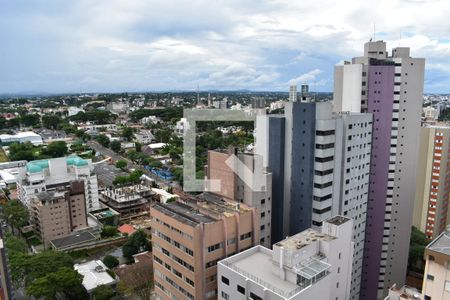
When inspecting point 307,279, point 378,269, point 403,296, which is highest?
point 307,279

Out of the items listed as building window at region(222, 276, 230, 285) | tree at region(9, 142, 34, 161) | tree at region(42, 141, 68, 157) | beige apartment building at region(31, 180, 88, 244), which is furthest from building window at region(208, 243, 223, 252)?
tree at region(42, 141, 68, 157)

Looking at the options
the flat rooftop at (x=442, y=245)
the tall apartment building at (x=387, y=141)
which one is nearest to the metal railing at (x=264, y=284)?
the flat rooftop at (x=442, y=245)

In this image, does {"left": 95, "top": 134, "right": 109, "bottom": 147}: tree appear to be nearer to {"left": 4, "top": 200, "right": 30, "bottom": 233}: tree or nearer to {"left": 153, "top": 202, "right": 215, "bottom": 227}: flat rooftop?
{"left": 4, "top": 200, "right": 30, "bottom": 233}: tree

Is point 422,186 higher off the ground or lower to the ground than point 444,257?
lower

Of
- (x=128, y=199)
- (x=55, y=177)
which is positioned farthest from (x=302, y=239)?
(x=55, y=177)

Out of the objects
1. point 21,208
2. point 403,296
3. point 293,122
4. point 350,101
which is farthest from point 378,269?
point 21,208

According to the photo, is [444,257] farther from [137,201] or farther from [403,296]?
[137,201]

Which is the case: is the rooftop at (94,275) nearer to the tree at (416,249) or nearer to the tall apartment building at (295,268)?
the tall apartment building at (295,268)
